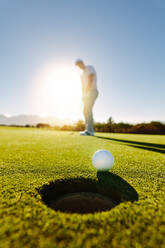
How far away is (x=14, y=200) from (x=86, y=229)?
23.4 inches

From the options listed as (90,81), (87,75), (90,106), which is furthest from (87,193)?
(87,75)

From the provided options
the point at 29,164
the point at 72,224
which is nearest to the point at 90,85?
the point at 29,164

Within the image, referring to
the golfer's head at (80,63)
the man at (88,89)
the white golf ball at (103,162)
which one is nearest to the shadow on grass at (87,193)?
the white golf ball at (103,162)

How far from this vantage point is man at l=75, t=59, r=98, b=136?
735cm

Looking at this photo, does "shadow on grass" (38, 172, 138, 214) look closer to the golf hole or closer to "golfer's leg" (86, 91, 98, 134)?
the golf hole

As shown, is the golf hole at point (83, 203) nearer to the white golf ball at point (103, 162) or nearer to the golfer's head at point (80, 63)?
the white golf ball at point (103, 162)

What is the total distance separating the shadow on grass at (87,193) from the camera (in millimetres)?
1334

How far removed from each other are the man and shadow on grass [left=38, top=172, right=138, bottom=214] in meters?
5.95

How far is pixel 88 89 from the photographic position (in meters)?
7.44

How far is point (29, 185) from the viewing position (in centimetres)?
137

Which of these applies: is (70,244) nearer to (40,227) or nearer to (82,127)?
(40,227)

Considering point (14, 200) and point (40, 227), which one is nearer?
point (40, 227)

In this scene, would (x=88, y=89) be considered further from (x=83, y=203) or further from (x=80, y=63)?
(x=83, y=203)

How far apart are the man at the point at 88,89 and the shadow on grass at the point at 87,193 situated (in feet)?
19.5
